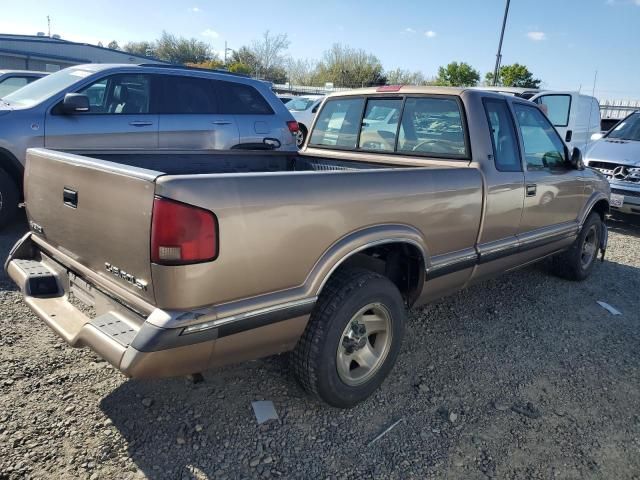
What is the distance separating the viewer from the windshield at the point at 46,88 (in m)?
5.47

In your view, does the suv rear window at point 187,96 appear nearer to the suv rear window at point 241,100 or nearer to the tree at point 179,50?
the suv rear window at point 241,100

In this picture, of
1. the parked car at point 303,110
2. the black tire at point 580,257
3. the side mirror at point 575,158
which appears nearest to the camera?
the side mirror at point 575,158

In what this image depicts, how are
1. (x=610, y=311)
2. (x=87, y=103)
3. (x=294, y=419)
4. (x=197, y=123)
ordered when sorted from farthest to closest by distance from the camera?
(x=197, y=123), (x=87, y=103), (x=610, y=311), (x=294, y=419)

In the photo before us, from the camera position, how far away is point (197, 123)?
6227 millimetres

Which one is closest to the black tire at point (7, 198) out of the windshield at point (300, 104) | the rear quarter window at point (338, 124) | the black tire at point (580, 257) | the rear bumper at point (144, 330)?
the rear bumper at point (144, 330)

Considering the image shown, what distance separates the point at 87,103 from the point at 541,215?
467cm

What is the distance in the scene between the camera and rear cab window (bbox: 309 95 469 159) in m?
3.63

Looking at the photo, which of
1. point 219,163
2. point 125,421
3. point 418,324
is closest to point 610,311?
point 418,324

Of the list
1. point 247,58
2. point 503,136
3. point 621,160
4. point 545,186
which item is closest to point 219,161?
point 503,136

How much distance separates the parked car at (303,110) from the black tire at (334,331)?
1066 cm

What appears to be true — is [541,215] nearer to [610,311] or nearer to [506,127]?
[506,127]

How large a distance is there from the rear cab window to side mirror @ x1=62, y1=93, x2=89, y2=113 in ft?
8.49

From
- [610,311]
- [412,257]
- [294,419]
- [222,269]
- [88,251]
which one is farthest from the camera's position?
[610,311]

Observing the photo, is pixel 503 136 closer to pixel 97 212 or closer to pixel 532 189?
pixel 532 189
